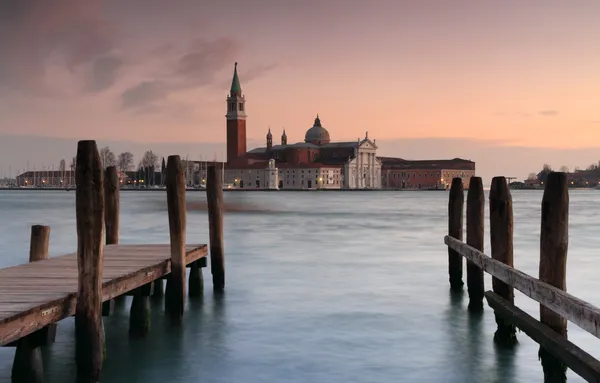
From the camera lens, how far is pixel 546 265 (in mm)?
5957

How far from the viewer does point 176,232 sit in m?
8.95

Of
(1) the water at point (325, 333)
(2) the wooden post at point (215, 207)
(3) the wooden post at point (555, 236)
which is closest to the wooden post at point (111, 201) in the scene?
(2) the wooden post at point (215, 207)

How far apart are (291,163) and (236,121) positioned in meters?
12.8

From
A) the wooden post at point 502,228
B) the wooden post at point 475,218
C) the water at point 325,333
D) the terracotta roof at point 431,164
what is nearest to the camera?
the water at point 325,333

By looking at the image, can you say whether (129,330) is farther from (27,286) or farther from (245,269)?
(245,269)

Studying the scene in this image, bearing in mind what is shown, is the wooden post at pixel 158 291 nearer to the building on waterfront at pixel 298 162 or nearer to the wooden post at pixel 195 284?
the wooden post at pixel 195 284

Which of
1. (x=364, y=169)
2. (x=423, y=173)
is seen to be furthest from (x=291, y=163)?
(x=423, y=173)

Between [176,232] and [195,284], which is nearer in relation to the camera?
[176,232]

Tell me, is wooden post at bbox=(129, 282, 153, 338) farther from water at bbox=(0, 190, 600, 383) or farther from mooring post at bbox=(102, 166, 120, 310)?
mooring post at bbox=(102, 166, 120, 310)

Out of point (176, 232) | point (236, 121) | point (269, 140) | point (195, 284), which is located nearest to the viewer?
point (176, 232)

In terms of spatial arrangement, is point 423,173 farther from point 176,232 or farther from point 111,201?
point 176,232

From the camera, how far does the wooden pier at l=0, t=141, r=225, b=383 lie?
5.80m

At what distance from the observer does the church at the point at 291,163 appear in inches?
5389

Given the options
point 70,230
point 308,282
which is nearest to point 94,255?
point 308,282
